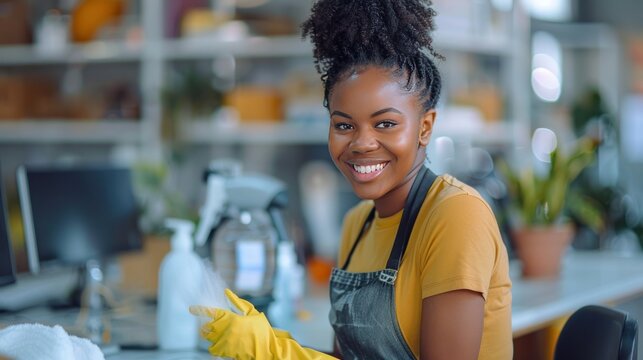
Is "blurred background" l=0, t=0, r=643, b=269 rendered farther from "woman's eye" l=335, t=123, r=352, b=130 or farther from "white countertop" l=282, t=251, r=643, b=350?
"woman's eye" l=335, t=123, r=352, b=130

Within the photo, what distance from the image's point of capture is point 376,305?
5.60ft

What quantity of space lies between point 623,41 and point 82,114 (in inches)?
228

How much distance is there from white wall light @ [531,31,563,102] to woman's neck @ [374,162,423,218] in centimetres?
722

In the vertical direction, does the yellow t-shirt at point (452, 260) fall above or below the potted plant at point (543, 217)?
above

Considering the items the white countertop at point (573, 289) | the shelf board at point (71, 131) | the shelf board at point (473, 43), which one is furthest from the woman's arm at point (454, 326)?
the shelf board at point (71, 131)

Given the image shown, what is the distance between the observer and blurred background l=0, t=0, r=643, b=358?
443cm

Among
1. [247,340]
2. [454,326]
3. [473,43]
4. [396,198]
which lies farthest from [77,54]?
[454,326]

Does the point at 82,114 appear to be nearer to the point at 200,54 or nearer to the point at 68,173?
the point at 200,54

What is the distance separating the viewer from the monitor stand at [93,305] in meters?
2.29

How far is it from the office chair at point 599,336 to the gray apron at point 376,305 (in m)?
0.42

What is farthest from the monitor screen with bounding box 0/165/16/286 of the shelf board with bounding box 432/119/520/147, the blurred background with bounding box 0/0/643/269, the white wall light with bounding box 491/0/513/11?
the white wall light with bounding box 491/0/513/11

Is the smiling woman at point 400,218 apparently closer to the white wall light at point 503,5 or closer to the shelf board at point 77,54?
the white wall light at point 503,5

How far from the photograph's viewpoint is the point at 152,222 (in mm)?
3088

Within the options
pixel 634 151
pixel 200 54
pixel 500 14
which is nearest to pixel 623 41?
pixel 634 151
